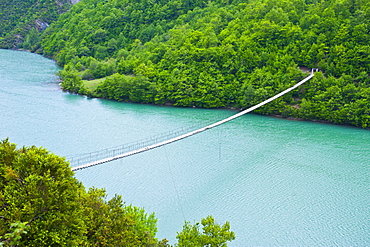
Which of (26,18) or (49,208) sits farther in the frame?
(26,18)

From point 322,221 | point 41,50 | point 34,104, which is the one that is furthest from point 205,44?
point 41,50

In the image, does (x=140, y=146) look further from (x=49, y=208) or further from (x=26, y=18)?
(x=26, y=18)

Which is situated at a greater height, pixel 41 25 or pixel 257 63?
pixel 41 25

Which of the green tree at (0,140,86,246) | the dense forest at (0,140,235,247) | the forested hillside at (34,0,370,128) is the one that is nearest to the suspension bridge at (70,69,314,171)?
the forested hillside at (34,0,370,128)

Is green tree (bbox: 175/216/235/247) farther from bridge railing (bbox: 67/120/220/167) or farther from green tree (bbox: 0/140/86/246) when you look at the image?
bridge railing (bbox: 67/120/220/167)

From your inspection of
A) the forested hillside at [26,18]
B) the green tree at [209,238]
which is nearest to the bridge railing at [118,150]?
the green tree at [209,238]

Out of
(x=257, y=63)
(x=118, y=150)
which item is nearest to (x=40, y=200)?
(x=118, y=150)

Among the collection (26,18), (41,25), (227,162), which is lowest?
(227,162)

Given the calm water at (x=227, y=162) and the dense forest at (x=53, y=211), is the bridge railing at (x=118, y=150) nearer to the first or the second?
the calm water at (x=227, y=162)
